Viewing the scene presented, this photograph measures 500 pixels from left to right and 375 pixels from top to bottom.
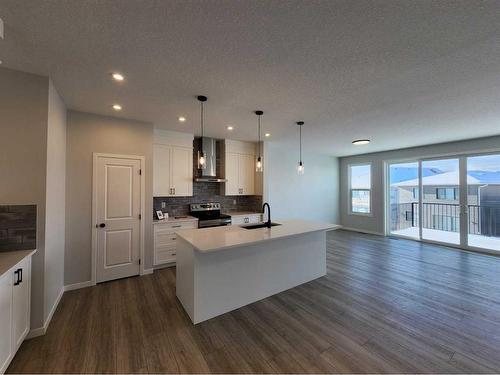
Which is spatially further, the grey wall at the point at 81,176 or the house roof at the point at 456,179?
the house roof at the point at 456,179

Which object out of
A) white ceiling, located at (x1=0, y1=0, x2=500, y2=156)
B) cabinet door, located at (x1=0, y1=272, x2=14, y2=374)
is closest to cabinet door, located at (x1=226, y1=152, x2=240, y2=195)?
white ceiling, located at (x1=0, y1=0, x2=500, y2=156)

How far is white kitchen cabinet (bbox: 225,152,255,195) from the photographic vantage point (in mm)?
5036

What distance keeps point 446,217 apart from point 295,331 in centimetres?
576

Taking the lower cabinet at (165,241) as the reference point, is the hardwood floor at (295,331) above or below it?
below

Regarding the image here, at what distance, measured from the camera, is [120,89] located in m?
2.53

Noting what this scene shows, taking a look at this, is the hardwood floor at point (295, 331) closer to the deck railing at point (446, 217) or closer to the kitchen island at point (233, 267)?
the kitchen island at point (233, 267)

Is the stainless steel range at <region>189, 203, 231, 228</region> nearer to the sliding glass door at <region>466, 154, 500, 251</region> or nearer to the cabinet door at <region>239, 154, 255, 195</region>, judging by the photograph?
the cabinet door at <region>239, 154, 255, 195</region>

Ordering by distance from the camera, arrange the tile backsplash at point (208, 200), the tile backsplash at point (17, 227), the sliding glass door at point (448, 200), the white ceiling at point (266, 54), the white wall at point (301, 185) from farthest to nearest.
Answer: the white wall at point (301, 185), the sliding glass door at point (448, 200), the tile backsplash at point (208, 200), the tile backsplash at point (17, 227), the white ceiling at point (266, 54)

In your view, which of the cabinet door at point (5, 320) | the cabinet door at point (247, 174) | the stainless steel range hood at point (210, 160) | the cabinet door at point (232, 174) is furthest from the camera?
the cabinet door at point (247, 174)

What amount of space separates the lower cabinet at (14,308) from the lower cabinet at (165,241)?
182 cm

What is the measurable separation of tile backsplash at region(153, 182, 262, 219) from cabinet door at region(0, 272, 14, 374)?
103 inches

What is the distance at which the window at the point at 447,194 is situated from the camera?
5.29m

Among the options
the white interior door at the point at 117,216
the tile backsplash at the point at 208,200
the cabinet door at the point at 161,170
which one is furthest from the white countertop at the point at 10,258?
the tile backsplash at the point at 208,200

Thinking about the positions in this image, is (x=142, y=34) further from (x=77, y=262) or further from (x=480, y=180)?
(x=480, y=180)
